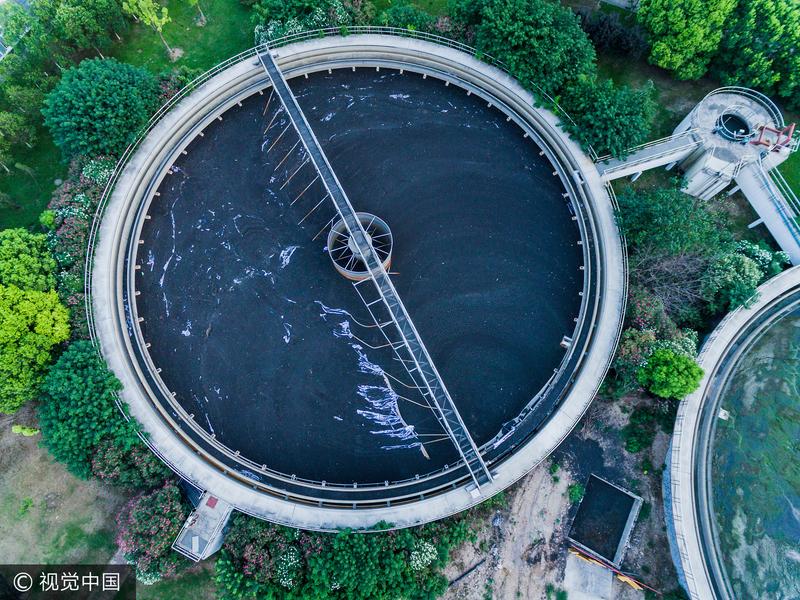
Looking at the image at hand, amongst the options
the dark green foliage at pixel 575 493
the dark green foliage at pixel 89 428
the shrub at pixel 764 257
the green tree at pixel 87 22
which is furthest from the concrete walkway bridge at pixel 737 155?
the green tree at pixel 87 22

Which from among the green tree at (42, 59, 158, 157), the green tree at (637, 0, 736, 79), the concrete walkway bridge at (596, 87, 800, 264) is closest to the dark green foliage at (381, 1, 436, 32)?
the green tree at (637, 0, 736, 79)

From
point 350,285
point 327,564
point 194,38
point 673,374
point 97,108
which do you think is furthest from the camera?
point 194,38

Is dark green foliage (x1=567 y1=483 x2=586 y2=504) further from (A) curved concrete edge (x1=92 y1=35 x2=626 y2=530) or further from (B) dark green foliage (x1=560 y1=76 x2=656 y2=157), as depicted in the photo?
(B) dark green foliage (x1=560 y1=76 x2=656 y2=157)

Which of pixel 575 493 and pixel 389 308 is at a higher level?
pixel 389 308

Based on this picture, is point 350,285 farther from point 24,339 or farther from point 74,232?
point 24,339

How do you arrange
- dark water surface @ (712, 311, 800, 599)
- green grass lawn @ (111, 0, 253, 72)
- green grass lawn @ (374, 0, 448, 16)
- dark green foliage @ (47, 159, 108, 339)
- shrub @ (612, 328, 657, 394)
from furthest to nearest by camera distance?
green grass lawn @ (374, 0, 448, 16), green grass lawn @ (111, 0, 253, 72), dark green foliage @ (47, 159, 108, 339), shrub @ (612, 328, 657, 394), dark water surface @ (712, 311, 800, 599)

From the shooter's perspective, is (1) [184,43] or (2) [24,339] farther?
(1) [184,43]

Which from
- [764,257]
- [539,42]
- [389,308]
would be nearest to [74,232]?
[389,308]

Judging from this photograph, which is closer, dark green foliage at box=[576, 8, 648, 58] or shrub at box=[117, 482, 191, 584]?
shrub at box=[117, 482, 191, 584]
